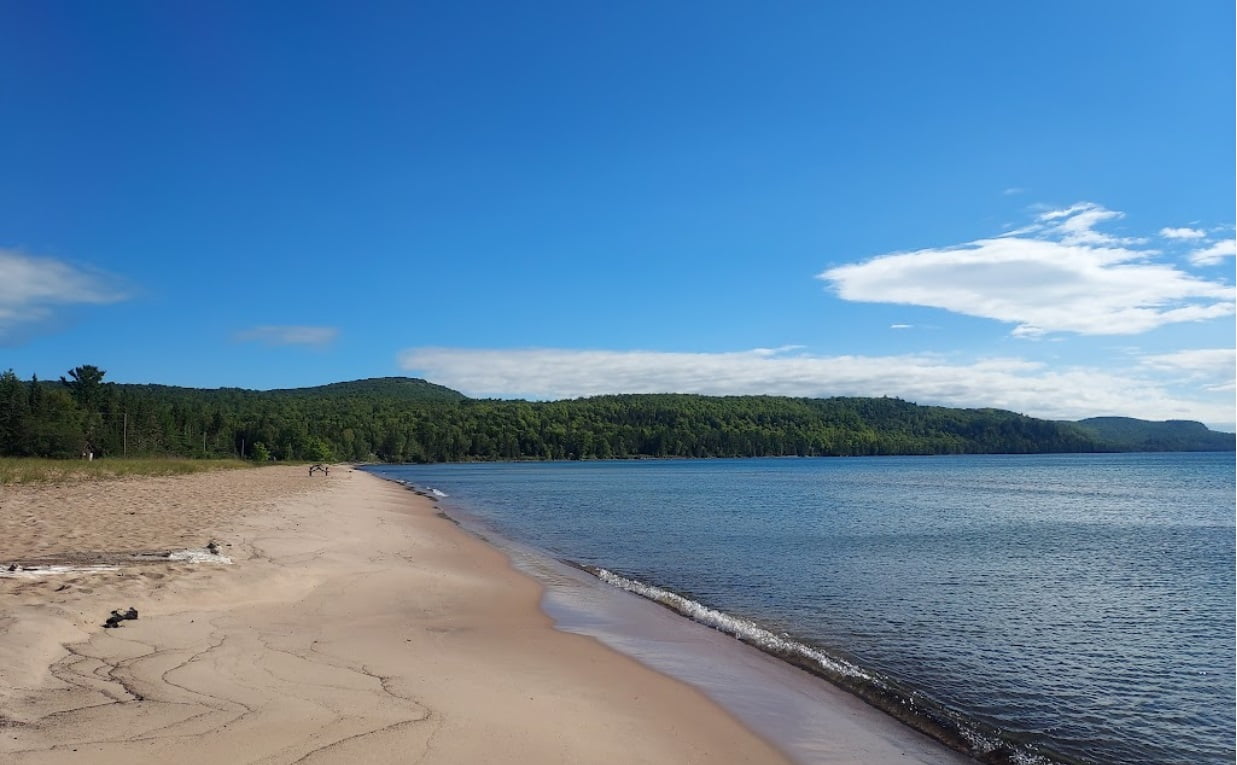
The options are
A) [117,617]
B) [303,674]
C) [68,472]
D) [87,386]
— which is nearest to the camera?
[303,674]

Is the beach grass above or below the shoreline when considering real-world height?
above

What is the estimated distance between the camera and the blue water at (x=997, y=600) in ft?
30.6

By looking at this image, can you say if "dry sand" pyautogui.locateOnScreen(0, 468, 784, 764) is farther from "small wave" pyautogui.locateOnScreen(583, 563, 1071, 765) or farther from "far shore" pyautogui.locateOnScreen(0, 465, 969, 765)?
"small wave" pyautogui.locateOnScreen(583, 563, 1071, 765)

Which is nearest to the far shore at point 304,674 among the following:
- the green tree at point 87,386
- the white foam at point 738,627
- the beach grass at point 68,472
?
the white foam at point 738,627

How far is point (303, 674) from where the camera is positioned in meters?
7.81

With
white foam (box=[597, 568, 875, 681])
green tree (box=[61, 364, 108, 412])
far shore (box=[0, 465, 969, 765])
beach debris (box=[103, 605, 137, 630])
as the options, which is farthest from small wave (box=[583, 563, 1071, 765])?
green tree (box=[61, 364, 108, 412])

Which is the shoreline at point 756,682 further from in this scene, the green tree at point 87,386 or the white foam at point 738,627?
the green tree at point 87,386

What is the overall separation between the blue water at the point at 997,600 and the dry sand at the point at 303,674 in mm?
4010

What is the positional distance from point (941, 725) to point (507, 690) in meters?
5.06

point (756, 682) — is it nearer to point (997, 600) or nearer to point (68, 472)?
point (997, 600)

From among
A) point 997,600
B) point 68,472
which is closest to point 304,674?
point 997,600

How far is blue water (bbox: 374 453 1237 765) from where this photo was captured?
9.32m

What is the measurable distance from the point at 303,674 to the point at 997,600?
14275 millimetres

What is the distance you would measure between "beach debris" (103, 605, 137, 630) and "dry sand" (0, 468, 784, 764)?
9 cm
